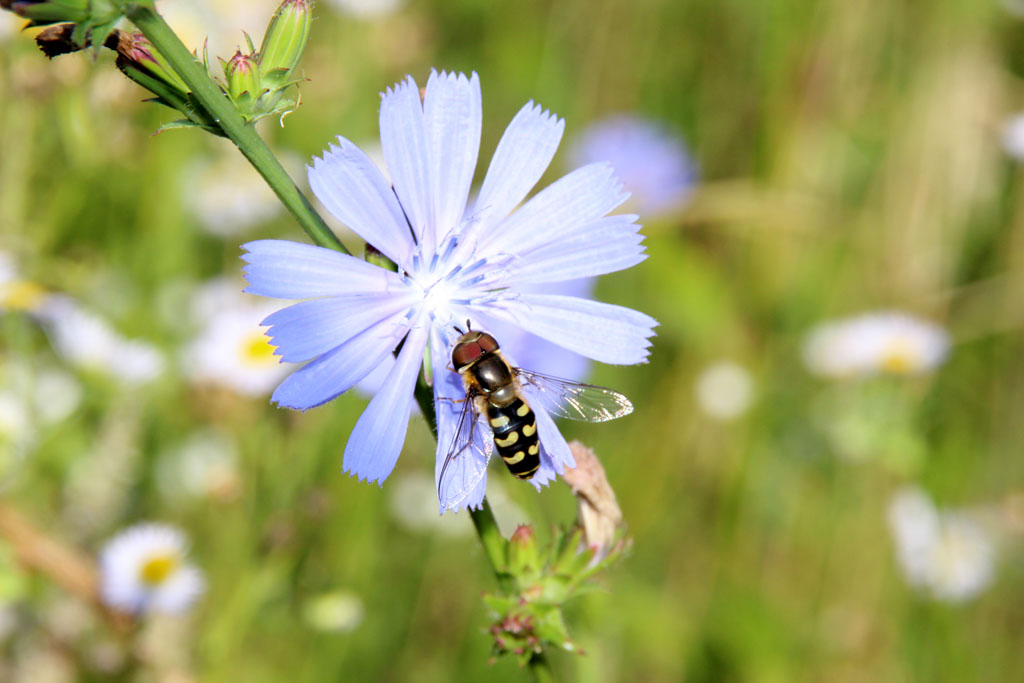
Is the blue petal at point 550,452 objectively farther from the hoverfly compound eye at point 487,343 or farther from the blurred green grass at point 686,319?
the blurred green grass at point 686,319

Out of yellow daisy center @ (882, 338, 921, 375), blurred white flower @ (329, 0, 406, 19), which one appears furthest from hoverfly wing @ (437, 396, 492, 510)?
blurred white flower @ (329, 0, 406, 19)

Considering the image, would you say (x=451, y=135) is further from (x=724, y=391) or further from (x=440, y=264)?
(x=724, y=391)

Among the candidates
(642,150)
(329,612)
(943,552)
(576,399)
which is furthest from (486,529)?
(642,150)

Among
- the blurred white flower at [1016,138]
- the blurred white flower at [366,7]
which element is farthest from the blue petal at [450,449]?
the blurred white flower at [366,7]

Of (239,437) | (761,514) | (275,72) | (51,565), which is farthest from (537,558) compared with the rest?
(761,514)

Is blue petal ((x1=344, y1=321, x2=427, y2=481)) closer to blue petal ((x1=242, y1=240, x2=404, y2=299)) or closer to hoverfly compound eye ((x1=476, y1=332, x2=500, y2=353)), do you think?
blue petal ((x1=242, y1=240, x2=404, y2=299))

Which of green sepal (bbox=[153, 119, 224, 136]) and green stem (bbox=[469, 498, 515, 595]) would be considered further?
green stem (bbox=[469, 498, 515, 595])

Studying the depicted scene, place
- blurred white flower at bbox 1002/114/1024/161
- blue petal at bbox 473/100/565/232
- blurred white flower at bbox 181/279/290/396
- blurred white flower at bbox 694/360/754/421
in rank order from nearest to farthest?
blue petal at bbox 473/100/565/232
blurred white flower at bbox 1002/114/1024/161
blurred white flower at bbox 181/279/290/396
blurred white flower at bbox 694/360/754/421
